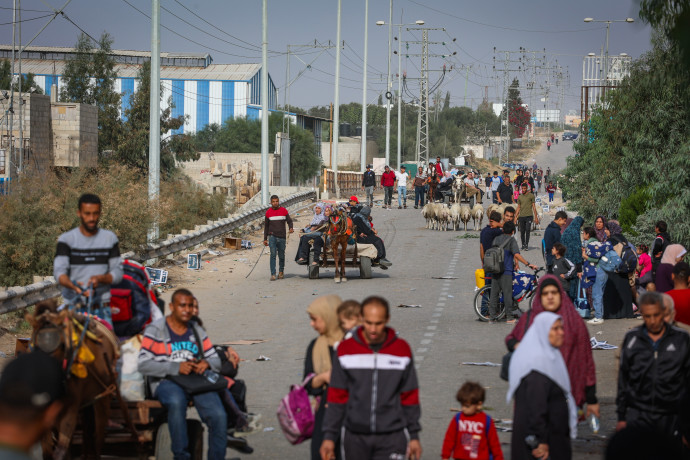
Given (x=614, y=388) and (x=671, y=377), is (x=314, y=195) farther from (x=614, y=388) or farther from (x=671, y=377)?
(x=671, y=377)

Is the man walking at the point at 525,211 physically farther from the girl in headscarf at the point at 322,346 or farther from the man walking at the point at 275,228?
the girl in headscarf at the point at 322,346

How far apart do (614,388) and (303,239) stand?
12.0 meters

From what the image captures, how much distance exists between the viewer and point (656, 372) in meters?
7.77

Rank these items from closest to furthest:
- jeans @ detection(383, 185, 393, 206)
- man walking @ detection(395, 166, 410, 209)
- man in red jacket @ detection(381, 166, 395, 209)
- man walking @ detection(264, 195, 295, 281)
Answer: man walking @ detection(264, 195, 295, 281) → man in red jacket @ detection(381, 166, 395, 209) → man walking @ detection(395, 166, 410, 209) → jeans @ detection(383, 185, 393, 206)

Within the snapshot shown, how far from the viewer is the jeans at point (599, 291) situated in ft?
58.2

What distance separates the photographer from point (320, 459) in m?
7.09

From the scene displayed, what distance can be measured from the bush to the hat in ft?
51.4

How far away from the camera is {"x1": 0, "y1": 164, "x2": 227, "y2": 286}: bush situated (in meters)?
21.2

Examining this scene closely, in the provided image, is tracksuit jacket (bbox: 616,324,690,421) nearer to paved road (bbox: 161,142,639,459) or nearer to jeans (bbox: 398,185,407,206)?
paved road (bbox: 161,142,639,459)

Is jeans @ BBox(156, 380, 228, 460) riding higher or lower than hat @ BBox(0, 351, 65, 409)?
lower

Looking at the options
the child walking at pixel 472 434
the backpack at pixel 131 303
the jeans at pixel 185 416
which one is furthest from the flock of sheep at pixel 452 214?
the jeans at pixel 185 416

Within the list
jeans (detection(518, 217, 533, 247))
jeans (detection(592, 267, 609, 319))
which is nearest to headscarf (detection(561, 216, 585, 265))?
jeans (detection(592, 267, 609, 319))

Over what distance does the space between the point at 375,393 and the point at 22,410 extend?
2850 mm

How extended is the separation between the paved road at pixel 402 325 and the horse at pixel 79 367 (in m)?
1.85
